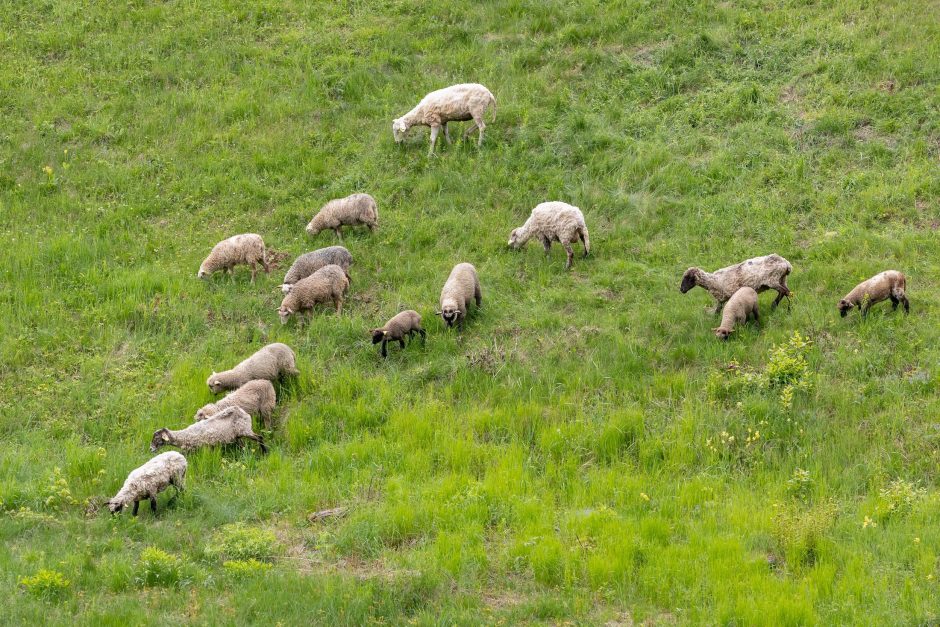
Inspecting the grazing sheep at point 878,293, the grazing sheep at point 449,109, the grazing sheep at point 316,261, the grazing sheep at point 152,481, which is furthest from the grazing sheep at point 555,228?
the grazing sheep at point 152,481

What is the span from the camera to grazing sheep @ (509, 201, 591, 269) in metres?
16.9

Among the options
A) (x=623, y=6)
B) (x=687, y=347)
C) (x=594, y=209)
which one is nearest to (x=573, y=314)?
(x=687, y=347)

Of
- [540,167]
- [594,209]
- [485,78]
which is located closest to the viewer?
[594,209]

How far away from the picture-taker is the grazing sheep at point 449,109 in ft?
66.1

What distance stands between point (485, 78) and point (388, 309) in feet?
26.1

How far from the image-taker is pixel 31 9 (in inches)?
1016

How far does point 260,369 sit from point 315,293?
2188 millimetres

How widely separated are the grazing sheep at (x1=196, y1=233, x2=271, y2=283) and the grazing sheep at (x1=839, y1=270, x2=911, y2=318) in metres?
9.41

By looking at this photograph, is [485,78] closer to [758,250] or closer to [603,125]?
[603,125]

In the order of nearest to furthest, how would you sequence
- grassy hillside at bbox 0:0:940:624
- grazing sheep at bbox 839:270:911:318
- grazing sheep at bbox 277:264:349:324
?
grassy hillside at bbox 0:0:940:624 → grazing sheep at bbox 839:270:911:318 → grazing sheep at bbox 277:264:349:324

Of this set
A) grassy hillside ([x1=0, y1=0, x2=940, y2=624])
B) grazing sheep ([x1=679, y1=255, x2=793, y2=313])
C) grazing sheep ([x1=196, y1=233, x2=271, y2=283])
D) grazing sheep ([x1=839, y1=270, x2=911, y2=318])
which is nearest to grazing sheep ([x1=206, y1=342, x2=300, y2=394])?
grassy hillside ([x1=0, y1=0, x2=940, y2=624])

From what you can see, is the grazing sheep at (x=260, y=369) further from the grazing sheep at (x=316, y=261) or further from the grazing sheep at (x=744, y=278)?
the grazing sheep at (x=744, y=278)

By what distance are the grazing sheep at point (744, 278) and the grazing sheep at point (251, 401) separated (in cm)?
622

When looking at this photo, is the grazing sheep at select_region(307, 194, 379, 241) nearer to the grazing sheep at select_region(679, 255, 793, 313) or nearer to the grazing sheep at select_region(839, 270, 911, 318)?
the grazing sheep at select_region(679, 255, 793, 313)
